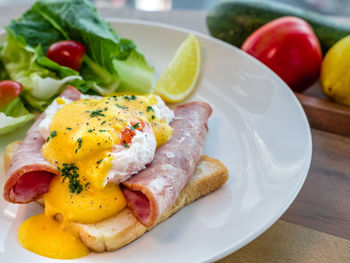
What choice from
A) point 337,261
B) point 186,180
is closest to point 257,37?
point 186,180

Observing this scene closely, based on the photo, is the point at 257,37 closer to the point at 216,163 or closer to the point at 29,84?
the point at 216,163

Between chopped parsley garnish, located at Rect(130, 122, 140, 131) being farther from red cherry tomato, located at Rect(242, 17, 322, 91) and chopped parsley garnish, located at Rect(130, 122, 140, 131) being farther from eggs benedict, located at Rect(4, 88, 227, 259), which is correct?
red cherry tomato, located at Rect(242, 17, 322, 91)

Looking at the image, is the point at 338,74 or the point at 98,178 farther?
the point at 338,74

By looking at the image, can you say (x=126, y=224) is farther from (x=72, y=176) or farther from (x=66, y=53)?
(x=66, y=53)

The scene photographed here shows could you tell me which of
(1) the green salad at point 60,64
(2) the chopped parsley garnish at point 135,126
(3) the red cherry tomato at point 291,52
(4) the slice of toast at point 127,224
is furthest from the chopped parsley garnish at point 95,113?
(3) the red cherry tomato at point 291,52

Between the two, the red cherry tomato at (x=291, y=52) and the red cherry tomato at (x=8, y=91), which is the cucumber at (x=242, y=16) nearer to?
the red cherry tomato at (x=291, y=52)

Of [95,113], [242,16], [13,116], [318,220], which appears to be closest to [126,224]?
[95,113]
